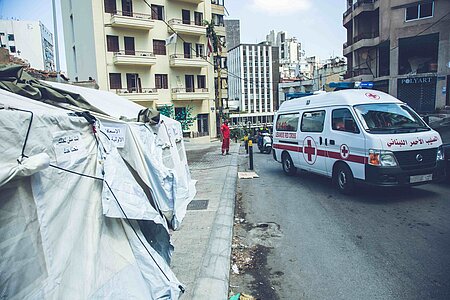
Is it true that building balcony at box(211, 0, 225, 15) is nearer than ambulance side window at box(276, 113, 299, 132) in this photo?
No

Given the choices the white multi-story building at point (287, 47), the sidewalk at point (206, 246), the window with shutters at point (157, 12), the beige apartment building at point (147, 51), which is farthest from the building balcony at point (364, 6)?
the white multi-story building at point (287, 47)

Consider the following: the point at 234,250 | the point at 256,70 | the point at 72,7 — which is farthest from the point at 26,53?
the point at 234,250

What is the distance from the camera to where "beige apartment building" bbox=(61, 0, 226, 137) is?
2852 cm

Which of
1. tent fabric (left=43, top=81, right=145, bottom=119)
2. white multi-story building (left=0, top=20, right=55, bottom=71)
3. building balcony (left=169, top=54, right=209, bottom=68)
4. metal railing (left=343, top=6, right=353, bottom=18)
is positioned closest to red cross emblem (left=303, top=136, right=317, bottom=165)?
tent fabric (left=43, top=81, right=145, bottom=119)

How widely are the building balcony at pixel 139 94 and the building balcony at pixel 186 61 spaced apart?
3.39m

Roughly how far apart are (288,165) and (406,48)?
23103mm

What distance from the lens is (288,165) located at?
424 inches

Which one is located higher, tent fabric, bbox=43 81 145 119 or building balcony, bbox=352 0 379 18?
building balcony, bbox=352 0 379 18

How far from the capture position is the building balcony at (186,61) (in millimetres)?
31438

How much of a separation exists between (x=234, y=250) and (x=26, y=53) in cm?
5977

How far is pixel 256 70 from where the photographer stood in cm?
8850

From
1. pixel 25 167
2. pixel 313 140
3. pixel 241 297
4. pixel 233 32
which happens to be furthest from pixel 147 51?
pixel 233 32

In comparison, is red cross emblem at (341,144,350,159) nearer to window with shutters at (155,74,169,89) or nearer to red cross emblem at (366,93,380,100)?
red cross emblem at (366,93,380,100)

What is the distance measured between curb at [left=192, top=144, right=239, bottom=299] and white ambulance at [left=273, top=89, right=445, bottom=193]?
2.89m
